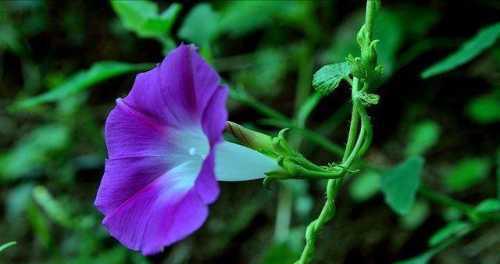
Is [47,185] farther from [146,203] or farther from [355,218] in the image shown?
[146,203]

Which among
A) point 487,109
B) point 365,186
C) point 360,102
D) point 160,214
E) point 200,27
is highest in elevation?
point 360,102

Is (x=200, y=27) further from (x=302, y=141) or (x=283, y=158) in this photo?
(x=302, y=141)

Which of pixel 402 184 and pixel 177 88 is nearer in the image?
pixel 177 88

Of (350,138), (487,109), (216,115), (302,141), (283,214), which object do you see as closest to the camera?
(216,115)

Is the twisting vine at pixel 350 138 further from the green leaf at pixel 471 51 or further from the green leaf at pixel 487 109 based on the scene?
the green leaf at pixel 487 109

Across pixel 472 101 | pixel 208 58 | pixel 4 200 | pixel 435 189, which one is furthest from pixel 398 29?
pixel 4 200

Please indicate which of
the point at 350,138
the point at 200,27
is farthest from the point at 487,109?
the point at 350,138

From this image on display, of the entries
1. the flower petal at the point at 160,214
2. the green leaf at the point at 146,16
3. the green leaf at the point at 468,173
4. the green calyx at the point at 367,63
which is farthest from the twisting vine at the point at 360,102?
the green leaf at the point at 468,173
